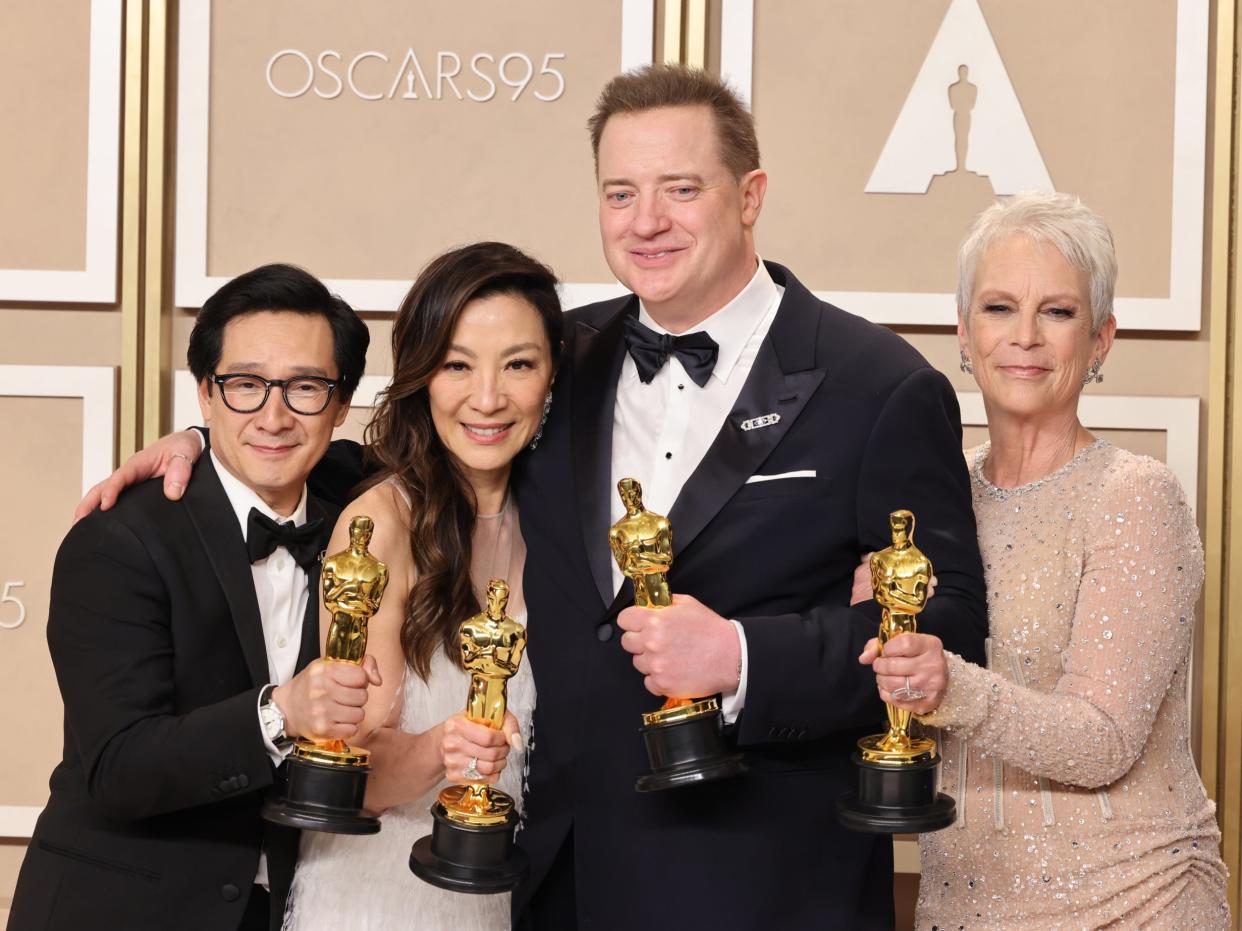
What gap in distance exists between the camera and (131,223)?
12.2 feet

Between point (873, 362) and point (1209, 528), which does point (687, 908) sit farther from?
point (1209, 528)

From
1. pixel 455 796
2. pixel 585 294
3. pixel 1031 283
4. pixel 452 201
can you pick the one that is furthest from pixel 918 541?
pixel 452 201

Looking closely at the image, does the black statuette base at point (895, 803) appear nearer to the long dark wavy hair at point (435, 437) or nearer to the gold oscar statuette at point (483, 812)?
the gold oscar statuette at point (483, 812)

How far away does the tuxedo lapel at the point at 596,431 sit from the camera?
2.41m

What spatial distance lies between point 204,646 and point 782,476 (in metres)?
1.03

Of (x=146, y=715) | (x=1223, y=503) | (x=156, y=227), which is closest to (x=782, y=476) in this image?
(x=146, y=715)

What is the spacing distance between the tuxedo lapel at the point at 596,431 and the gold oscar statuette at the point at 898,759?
55cm

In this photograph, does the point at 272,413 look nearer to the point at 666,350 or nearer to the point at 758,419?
the point at 666,350

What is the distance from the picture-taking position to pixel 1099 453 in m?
2.51

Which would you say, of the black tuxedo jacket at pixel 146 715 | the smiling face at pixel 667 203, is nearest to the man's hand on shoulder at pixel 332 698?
the black tuxedo jacket at pixel 146 715

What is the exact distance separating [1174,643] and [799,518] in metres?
0.67

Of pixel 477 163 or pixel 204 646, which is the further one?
pixel 477 163

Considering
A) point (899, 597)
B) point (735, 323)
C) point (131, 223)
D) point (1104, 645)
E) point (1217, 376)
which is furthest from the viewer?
point (131, 223)

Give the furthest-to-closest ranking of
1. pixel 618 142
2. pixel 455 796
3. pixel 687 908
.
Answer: pixel 618 142 → pixel 687 908 → pixel 455 796
